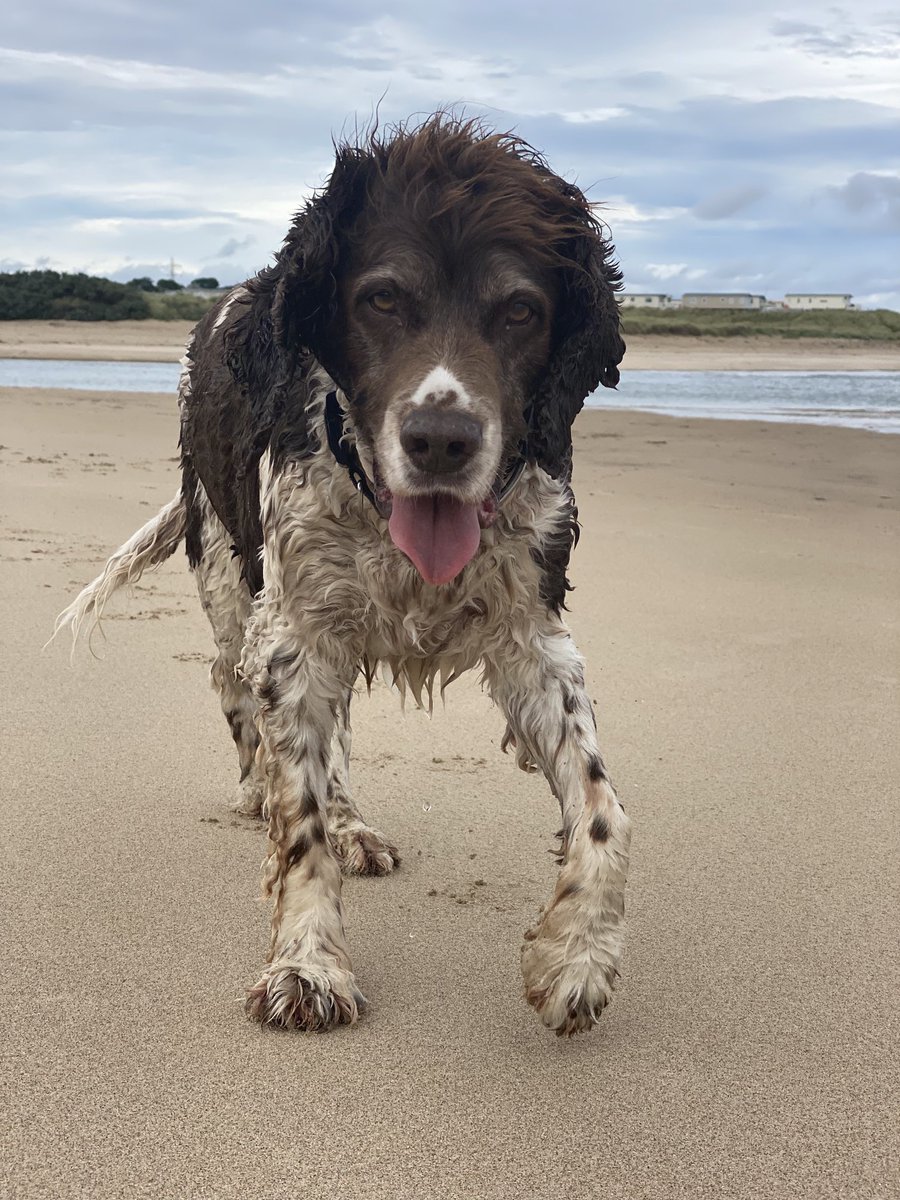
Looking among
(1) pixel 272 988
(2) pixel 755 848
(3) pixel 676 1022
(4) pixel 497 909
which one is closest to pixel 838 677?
(2) pixel 755 848

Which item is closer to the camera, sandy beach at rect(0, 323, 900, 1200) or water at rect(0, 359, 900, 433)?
sandy beach at rect(0, 323, 900, 1200)

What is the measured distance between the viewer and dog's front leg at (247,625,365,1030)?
2.96 meters

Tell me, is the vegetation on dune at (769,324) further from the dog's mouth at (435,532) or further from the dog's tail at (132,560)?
the dog's mouth at (435,532)

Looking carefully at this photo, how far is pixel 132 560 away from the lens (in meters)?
4.98

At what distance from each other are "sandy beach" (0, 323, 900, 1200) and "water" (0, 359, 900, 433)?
12.9 m

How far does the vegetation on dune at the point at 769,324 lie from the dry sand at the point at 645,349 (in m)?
0.61

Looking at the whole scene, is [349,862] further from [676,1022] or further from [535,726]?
[676,1022]

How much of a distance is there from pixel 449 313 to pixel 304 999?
5.09 ft

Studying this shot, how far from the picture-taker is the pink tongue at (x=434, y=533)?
123 inches

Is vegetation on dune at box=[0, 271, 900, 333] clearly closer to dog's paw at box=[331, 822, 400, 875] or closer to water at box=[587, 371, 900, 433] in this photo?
water at box=[587, 371, 900, 433]

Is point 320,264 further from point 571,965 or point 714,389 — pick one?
point 714,389

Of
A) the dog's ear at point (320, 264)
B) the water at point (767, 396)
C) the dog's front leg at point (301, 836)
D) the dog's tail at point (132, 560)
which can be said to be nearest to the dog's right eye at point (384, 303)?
the dog's ear at point (320, 264)

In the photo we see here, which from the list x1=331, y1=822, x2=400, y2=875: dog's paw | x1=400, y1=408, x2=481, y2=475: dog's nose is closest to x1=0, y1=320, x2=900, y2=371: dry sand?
x1=331, y1=822, x2=400, y2=875: dog's paw

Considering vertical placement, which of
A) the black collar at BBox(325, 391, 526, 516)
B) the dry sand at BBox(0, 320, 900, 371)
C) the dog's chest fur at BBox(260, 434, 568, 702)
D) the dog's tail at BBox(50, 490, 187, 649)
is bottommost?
the dry sand at BBox(0, 320, 900, 371)
